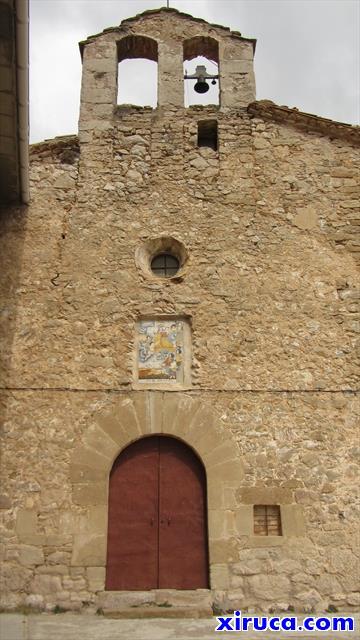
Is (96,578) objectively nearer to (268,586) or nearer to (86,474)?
(86,474)

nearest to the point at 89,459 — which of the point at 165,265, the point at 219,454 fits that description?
the point at 219,454

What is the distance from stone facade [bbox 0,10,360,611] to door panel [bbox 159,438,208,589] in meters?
0.19

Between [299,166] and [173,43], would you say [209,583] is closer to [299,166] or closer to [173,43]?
[299,166]

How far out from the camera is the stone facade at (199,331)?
603 cm

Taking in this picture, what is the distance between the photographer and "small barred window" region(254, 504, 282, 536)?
20.3 feet

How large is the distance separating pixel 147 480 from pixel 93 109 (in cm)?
501

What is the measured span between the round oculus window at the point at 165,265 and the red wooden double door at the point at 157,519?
6.75ft

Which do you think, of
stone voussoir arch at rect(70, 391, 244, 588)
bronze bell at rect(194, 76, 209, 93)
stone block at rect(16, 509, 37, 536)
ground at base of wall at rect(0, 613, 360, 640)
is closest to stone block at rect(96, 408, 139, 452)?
stone voussoir arch at rect(70, 391, 244, 588)

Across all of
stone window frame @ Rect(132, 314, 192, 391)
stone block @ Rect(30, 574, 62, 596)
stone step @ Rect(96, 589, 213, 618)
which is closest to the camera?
stone step @ Rect(96, 589, 213, 618)

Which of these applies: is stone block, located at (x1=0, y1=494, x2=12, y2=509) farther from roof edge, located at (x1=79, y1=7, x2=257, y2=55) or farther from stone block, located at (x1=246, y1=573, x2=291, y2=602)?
roof edge, located at (x1=79, y1=7, x2=257, y2=55)

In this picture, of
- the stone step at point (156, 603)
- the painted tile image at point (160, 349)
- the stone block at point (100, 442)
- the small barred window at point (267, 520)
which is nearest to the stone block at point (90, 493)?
the stone block at point (100, 442)

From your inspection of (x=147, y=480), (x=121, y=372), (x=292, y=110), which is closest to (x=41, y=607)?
(x=147, y=480)

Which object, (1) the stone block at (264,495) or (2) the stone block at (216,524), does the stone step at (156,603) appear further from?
(1) the stone block at (264,495)

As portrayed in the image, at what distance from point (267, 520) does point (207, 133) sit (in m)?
5.07
